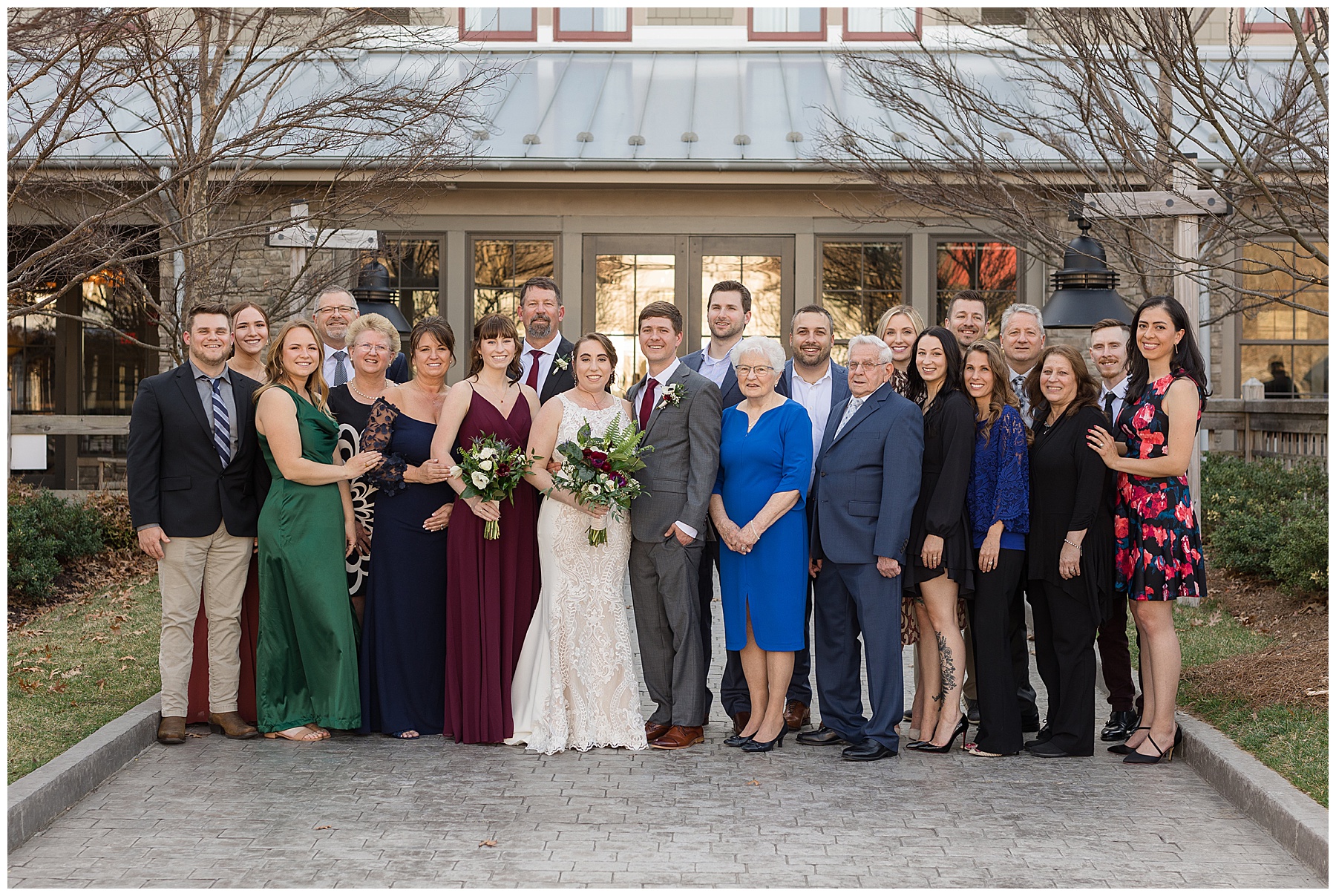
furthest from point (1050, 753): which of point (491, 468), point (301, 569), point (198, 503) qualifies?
point (198, 503)

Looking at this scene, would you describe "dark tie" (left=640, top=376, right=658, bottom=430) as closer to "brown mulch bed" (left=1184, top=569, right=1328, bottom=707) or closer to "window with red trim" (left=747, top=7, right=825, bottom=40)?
"brown mulch bed" (left=1184, top=569, right=1328, bottom=707)

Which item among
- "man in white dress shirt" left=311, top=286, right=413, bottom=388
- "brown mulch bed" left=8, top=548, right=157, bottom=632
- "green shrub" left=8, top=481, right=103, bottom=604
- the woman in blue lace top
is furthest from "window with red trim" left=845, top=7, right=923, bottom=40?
the woman in blue lace top

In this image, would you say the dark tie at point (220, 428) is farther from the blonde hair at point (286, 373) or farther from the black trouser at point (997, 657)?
the black trouser at point (997, 657)

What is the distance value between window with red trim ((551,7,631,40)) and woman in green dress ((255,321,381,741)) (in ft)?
40.2

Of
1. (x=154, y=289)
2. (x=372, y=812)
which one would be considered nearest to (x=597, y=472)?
(x=372, y=812)

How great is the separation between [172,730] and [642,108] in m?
11.1

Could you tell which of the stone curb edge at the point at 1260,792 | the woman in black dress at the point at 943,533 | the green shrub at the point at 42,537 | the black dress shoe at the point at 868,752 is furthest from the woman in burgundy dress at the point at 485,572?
the green shrub at the point at 42,537

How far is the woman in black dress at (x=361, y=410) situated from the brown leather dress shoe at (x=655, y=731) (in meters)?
1.84

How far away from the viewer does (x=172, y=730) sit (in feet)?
21.8

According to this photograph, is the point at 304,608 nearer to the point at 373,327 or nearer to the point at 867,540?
the point at 373,327

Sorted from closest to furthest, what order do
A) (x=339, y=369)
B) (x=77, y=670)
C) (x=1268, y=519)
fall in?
(x=77, y=670)
(x=339, y=369)
(x=1268, y=519)

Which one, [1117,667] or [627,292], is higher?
[627,292]

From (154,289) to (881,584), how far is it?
12884mm

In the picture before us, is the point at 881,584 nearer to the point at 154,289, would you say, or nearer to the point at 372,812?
the point at 372,812
